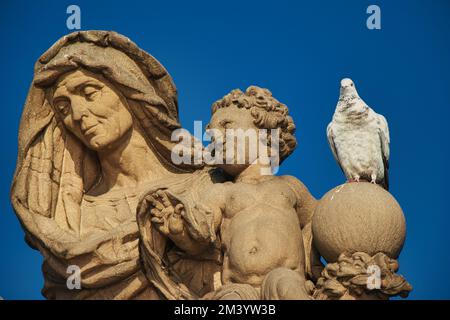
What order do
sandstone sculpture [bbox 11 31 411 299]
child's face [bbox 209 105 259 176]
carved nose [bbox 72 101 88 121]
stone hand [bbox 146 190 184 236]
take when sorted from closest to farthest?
sandstone sculpture [bbox 11 31 411 299]
stone hand [bbox 146 190 184 236]
child's face [bbox 209 105 259 176]
carved nose [bbox 72 101 88 121]

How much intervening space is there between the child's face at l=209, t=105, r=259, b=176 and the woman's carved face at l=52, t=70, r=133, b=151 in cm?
103

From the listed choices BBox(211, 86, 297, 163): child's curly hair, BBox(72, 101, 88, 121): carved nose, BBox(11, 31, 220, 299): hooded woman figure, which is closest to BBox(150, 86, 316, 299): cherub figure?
BBox(211, 86, 297, 163): child's curly hair

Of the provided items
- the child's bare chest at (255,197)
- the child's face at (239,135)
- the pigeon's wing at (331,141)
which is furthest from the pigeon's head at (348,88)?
the child's bare chest at (255,197)

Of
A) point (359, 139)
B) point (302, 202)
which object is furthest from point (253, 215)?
point (359, 139)

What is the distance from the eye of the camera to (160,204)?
995 cm

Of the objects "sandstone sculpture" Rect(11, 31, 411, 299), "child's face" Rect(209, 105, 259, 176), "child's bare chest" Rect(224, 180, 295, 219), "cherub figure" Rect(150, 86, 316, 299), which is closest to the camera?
"sandstone sculpture" Rect(11, 31, 411, 299)

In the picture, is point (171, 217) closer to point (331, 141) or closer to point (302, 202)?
point (302, 202)

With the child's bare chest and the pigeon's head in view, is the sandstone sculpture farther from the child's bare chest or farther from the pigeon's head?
the pigeon's head

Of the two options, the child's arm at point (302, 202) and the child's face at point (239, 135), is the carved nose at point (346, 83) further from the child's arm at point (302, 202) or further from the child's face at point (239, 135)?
the child's arm at point (302, 202)

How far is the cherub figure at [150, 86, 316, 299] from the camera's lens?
384 inches

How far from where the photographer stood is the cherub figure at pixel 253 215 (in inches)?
Answer: 384

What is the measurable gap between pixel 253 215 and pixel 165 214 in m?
0.82

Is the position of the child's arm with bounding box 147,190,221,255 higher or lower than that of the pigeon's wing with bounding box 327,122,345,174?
lower
